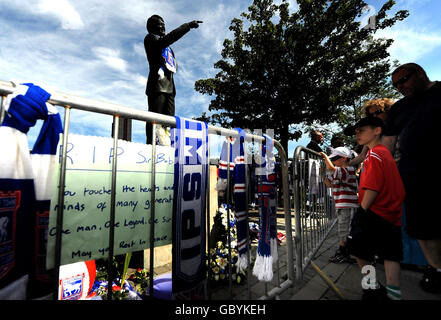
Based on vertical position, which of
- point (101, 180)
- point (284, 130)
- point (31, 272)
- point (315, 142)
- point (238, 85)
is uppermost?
point (238, 85)

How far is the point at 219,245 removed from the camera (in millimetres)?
2963

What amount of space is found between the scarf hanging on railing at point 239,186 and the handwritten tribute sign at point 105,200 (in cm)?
55

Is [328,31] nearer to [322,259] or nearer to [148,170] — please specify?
[322,259]

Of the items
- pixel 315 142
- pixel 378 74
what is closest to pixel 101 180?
Answer: pixel 315 142

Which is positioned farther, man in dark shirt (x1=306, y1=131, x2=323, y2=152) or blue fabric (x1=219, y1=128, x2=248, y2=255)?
man in dark shirt (x1=306, y1=131, x2=323, y2=152)

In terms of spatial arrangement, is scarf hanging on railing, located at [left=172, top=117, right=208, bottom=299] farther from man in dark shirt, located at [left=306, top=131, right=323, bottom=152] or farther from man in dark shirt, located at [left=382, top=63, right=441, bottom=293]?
man in dark shirt, located at [left=306, top=131, right=323, bottom=152]

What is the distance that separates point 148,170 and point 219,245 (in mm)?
1984

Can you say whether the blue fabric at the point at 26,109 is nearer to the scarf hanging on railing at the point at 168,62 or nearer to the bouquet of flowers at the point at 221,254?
the bouquet of flowers at the point at 221,254

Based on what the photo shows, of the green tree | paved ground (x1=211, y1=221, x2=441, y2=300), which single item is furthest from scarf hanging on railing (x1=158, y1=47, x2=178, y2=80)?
the green tree

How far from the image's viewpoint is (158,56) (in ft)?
10.4

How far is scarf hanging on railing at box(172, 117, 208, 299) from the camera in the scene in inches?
55.7

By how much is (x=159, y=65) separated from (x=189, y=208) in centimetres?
259

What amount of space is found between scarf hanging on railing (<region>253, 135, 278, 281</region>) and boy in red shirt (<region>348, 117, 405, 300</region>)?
2.59ft
